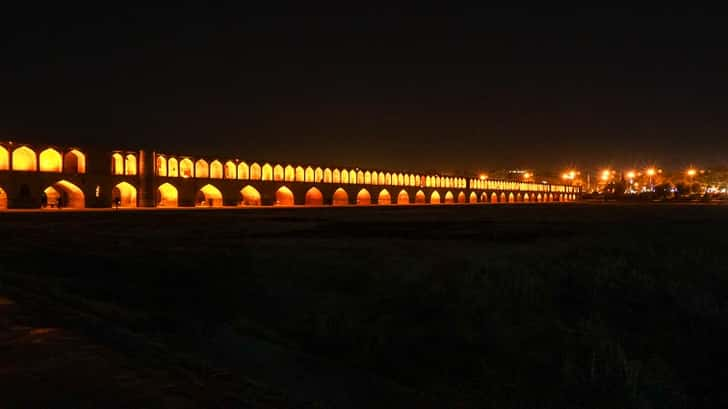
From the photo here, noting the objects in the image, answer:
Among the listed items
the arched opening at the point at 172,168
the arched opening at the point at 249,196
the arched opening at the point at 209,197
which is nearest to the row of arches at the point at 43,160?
the arched opening at the point at 172,168

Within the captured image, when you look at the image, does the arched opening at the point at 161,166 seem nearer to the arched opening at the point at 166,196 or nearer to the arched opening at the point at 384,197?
the arched opening at the point at 166,196

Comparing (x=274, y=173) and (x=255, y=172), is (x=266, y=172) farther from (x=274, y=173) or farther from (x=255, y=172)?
(x=255, y=172)

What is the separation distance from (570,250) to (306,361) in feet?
28.3

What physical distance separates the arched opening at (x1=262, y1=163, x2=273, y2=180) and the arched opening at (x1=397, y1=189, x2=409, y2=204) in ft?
65.1

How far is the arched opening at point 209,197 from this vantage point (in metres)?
40.5

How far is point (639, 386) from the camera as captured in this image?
14.8 ft

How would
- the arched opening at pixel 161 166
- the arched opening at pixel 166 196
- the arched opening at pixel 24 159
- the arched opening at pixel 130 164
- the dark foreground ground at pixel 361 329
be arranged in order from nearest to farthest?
the dark foreground ground at pixel 361 329 < the arched opening at pixel 24 159 < the arched opening at pixel 130 164 < the arched opening at pixel 161 166 < the arched opening at pixel 166 196

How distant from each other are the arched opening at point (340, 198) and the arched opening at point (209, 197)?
13.7 meters

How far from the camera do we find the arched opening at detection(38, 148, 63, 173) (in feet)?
104

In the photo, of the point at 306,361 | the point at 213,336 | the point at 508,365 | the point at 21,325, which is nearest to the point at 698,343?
the point at 508,365

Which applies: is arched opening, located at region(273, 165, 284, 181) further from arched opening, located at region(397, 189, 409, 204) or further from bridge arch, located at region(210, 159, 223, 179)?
arched opening, located at region(397, 189, 409, 204)

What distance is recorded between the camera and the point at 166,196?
38.2 meters

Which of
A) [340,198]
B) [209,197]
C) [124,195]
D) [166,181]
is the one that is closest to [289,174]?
[340,198]

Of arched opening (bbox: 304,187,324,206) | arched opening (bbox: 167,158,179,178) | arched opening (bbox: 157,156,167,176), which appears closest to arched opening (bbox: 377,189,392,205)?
arched opening (bbox: 304,187,324,206)
